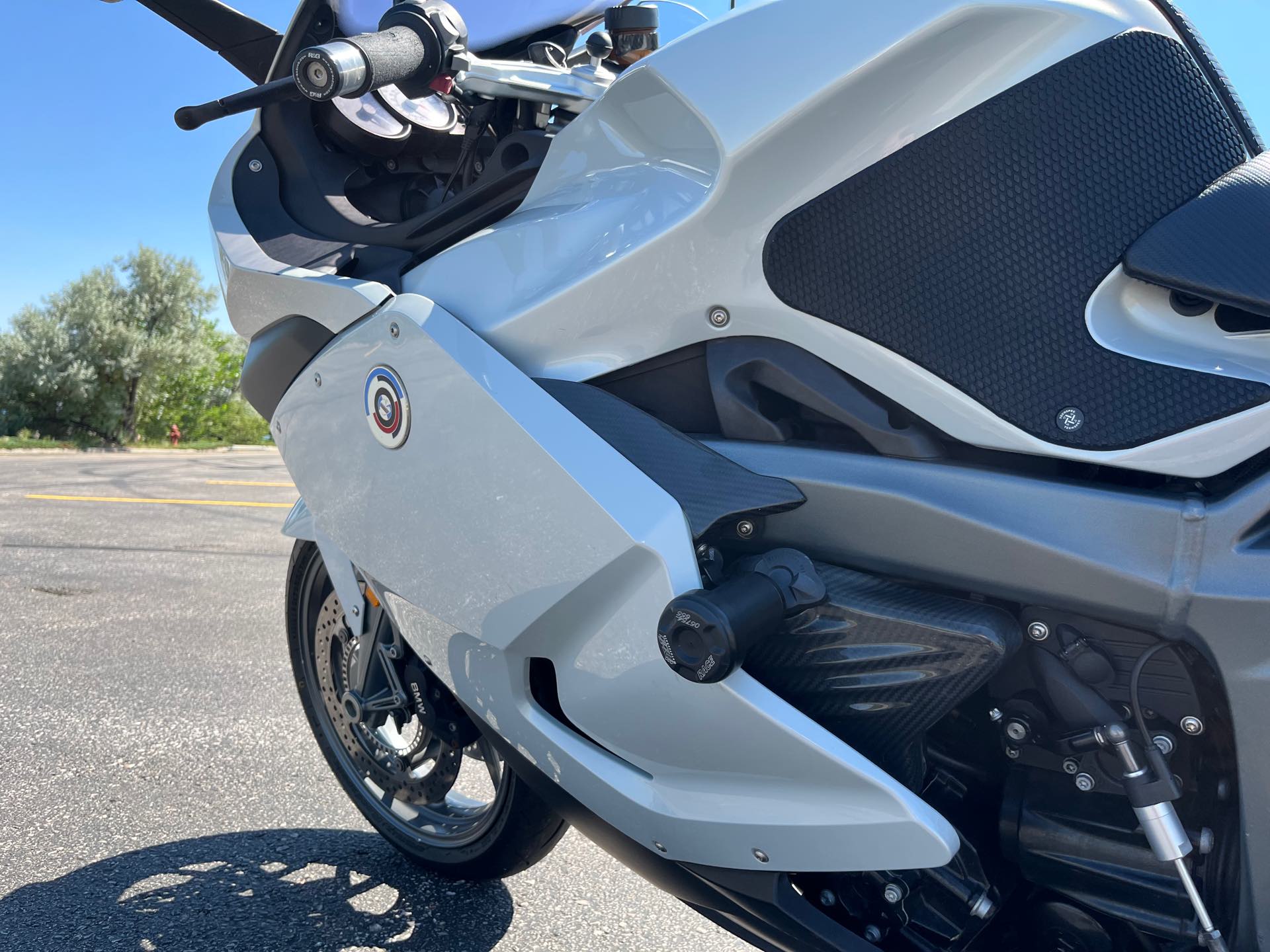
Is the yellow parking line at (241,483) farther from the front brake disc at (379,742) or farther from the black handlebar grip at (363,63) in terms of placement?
the black handlebar grip at (363,63)

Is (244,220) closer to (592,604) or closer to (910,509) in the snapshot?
(592,604)

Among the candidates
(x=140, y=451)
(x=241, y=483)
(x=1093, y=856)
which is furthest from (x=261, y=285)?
(x=140, y=451)

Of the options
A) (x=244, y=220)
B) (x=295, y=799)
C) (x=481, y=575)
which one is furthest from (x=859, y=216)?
(x=295, y=799)

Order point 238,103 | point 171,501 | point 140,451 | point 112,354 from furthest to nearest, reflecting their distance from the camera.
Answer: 1. point 112,354
2. point 140,451
3. point 171,501
4. point 238,103

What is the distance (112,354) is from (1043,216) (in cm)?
2947

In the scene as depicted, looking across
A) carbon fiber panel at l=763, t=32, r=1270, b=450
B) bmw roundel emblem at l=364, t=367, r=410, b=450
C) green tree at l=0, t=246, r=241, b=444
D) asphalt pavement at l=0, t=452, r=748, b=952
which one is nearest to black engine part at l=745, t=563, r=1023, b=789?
carbon fiber panel at l=763, t=32, r=1270, b=450

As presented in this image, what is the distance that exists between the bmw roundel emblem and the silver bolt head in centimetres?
88

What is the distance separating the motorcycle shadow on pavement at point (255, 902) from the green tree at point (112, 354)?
2720 centimetres

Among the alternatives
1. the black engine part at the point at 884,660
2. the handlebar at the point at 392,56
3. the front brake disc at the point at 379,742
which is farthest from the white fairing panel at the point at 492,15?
the black engine part at the point at 884,660

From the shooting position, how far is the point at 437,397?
1389 millimetres

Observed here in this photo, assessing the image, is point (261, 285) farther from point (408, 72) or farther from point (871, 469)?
point (871, 469)

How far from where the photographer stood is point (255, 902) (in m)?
2.01

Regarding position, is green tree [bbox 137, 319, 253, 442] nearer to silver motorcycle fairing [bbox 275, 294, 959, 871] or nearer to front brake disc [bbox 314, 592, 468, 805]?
front brake disc [bbox 314, 592, 468, 805]

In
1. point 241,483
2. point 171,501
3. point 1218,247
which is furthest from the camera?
point 241,483
